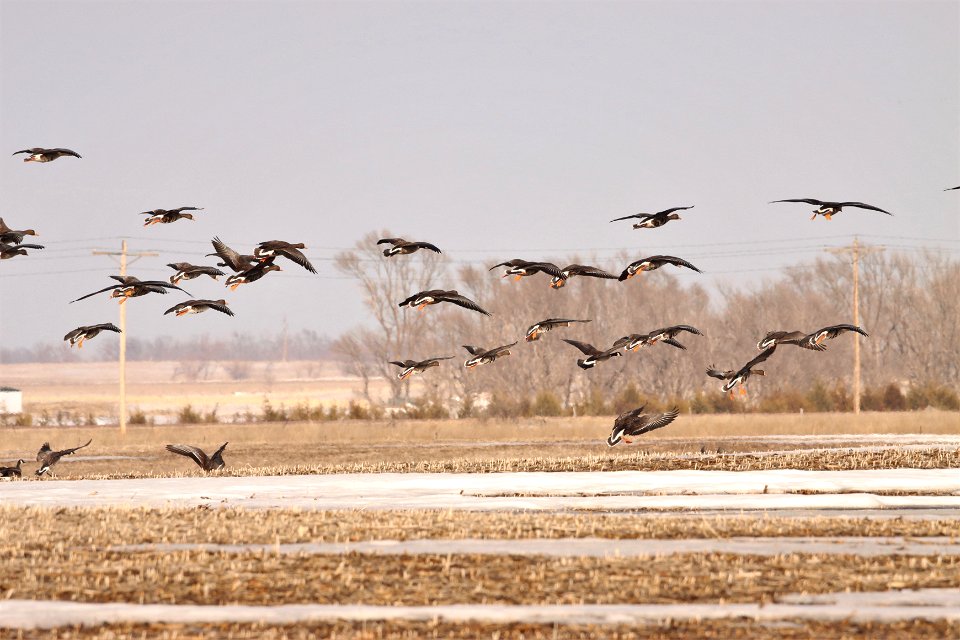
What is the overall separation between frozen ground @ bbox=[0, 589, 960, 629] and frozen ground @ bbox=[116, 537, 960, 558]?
283 centimetres

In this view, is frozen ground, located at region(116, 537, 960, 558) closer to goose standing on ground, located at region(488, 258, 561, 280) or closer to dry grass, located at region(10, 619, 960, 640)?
dry grass, located at region(10, 619, 960, 640)

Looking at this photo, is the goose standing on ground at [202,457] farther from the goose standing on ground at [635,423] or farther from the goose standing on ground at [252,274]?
the goose standing on ground at [635,423]

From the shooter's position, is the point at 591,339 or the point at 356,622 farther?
the point at 591,339

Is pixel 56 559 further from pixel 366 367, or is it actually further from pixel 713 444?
pixel 366 367

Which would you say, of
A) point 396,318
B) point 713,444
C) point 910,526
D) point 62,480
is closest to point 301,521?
point 910,526

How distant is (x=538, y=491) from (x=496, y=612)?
11.5m

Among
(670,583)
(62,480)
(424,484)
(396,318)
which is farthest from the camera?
(396,318)

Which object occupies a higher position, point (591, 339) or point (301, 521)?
point (591, 339)

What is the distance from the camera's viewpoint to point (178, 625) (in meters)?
11.3

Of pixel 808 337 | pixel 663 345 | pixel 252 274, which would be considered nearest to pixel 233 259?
pixel 252 274

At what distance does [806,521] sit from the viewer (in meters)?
18.0

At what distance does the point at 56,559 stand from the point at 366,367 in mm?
91987

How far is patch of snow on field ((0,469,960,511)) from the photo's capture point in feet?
68.1

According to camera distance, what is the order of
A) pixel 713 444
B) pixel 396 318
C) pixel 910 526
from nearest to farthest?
pixel 910 526 < pixel 713 444 < pixel 396 318
